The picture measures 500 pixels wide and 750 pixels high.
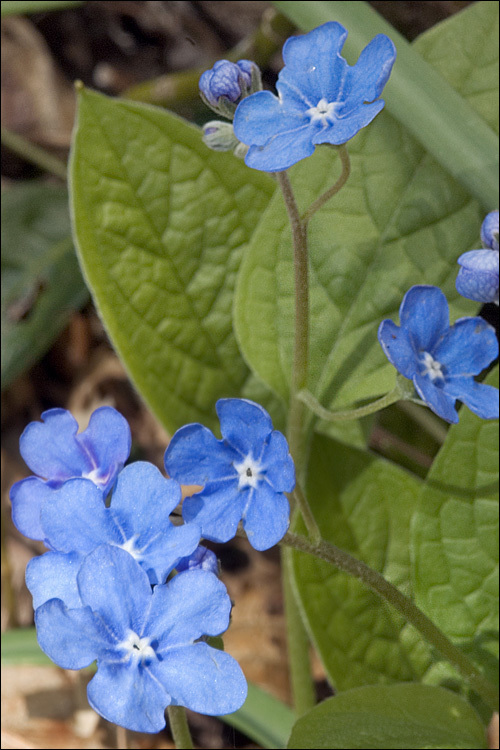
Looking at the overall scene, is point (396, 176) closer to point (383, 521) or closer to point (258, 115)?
point (258, 115)

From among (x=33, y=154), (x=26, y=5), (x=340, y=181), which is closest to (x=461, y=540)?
(x=340, y=181)

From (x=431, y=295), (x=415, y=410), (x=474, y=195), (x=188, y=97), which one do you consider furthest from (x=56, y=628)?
(x=188, y=97)

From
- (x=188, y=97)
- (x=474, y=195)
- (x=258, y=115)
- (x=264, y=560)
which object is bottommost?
(x=264, y=560)

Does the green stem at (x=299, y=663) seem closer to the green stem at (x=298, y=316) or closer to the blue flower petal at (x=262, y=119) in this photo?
the green stem at (x=298, y=316)

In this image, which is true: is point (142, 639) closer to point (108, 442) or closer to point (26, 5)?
point (108, 442)

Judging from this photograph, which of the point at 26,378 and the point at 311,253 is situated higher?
the point at 311,253

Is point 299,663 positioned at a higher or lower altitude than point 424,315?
lower
